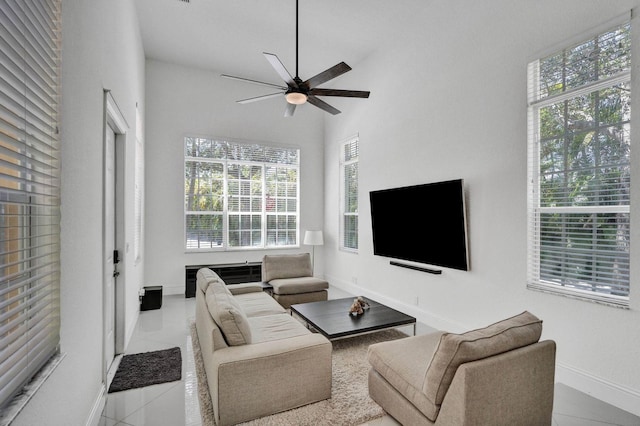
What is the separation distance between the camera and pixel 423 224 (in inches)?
167

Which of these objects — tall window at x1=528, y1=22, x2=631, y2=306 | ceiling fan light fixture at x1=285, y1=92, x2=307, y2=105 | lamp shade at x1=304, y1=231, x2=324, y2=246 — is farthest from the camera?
lamp shade at x1=304, y1=231, x2=324, y2=246

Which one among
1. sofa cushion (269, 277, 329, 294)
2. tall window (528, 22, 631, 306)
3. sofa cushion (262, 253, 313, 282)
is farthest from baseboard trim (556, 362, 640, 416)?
sofa cushion (262, 253, 313, 282)

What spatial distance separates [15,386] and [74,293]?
793 millimetres

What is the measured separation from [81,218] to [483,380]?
2.46m

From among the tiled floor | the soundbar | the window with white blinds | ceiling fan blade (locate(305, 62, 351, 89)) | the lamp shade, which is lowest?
the tiled floor

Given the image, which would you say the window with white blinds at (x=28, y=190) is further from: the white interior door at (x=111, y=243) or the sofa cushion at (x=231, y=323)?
the white interior door at (x=111, y=243)

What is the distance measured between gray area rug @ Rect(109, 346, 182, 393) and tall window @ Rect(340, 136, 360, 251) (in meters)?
3.66

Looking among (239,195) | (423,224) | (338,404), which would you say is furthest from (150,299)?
(423,224)

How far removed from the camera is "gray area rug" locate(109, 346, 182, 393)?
276 cm

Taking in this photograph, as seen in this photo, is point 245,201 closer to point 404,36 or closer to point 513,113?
point 404,36

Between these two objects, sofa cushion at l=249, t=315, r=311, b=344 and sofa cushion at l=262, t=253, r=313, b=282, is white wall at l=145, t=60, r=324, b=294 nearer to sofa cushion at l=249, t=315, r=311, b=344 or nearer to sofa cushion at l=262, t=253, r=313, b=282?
sofa cushion at l=262, t=253, r=313, b=282

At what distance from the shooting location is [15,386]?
3.68 ft

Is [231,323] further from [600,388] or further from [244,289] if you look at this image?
[600,388]

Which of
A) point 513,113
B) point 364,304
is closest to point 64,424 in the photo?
point 364,304
